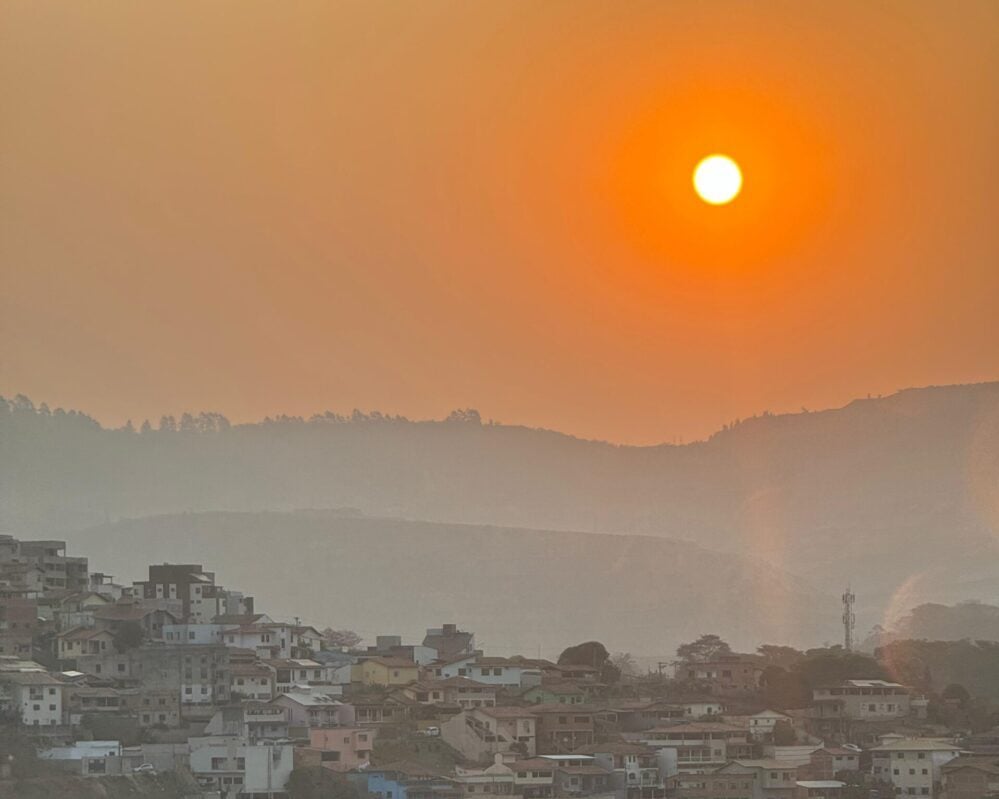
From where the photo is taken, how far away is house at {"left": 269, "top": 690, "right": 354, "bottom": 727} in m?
27.3

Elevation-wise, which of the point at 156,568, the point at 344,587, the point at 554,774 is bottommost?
the point at 554,774

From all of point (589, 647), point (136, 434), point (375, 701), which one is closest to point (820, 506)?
point (136, 434)

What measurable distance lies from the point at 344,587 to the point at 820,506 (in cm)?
1504

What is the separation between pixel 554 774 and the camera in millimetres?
26250

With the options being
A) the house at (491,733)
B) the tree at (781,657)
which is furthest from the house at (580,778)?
the tree at (781,657)

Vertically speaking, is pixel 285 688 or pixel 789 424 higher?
pixel 789 424

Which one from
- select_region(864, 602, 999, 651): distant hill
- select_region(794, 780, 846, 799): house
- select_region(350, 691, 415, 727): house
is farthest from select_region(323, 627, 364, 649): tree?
select_region(864, 602, 999, 651): distant hill

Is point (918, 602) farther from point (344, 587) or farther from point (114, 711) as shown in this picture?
point (114, 711)

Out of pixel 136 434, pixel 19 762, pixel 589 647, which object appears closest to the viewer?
pixel 19 762

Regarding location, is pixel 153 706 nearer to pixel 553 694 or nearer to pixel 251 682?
pixel 251 682

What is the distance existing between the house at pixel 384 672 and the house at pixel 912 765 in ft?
18.1

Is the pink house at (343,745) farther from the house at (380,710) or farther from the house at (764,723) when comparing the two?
the house at (764,723)

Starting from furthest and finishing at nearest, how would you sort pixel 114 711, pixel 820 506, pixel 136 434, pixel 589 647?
pixel 820 506 → pixel 136 434 → pixel 589 647 → pixel 114 711

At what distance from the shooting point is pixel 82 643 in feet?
97.5
